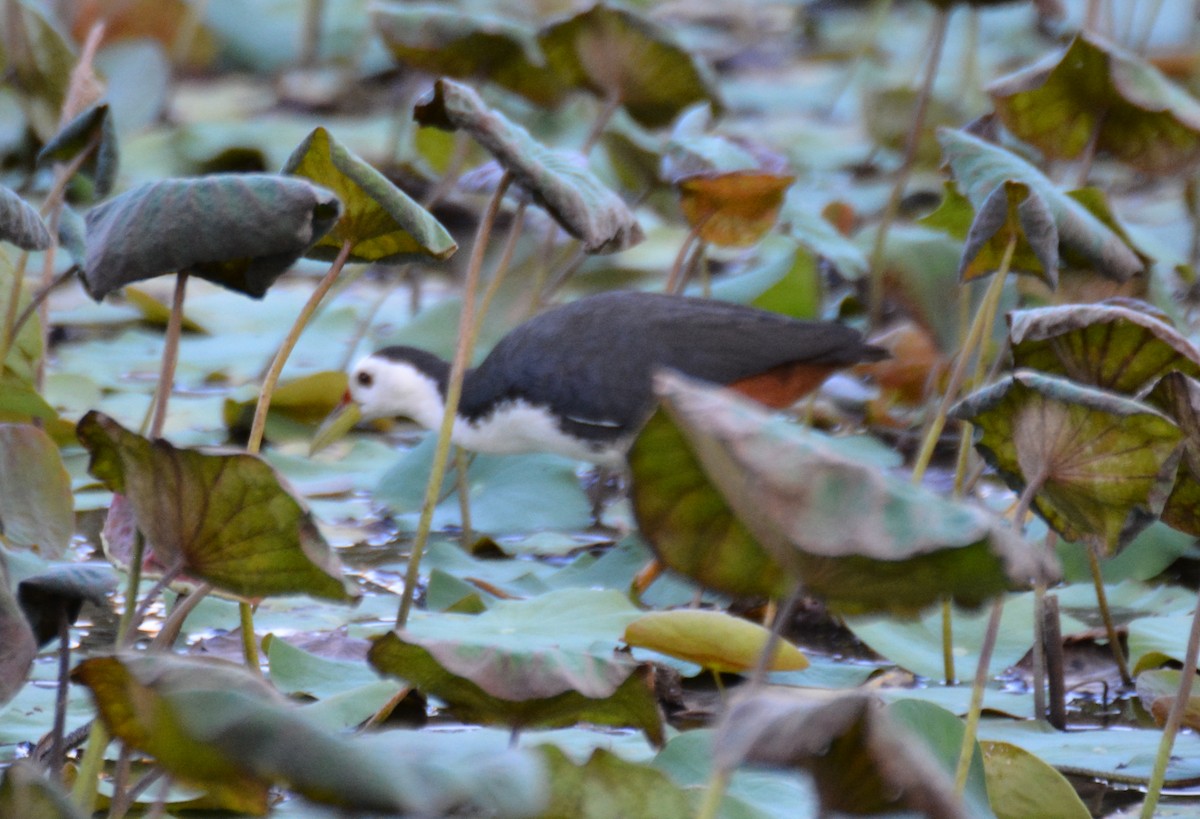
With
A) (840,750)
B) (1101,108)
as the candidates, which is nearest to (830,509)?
(840,750)

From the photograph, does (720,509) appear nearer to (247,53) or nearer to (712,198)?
(712,198)

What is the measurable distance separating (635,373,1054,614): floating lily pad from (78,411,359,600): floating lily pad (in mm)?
472

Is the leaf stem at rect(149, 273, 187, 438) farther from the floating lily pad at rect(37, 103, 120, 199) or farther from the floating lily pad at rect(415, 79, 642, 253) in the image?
the floating lily pad at rect(37, 103, 120, 199)

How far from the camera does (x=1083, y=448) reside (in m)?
1.60

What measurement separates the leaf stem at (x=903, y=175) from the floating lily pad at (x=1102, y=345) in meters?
1.90

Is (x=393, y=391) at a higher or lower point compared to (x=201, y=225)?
lower

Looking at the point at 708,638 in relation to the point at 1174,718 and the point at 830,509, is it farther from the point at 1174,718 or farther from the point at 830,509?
the point at 830,509

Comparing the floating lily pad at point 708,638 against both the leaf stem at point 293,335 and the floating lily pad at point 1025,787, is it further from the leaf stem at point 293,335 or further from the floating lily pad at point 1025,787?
the leaf stem at point 293,335

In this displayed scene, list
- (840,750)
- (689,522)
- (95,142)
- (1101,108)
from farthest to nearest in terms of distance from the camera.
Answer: (1101,108), (95,142), (689,522), (840,750)

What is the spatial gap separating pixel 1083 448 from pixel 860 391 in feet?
6.96

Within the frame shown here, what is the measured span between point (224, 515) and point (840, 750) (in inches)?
24.1

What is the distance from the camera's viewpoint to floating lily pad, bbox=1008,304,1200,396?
5.57ft

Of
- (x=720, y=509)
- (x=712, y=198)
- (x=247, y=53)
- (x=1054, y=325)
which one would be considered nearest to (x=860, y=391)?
(x=712, y=198)

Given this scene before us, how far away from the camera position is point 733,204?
117 inches
